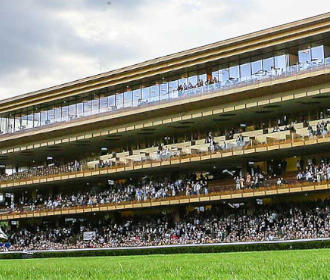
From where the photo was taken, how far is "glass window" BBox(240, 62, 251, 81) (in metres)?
46.5

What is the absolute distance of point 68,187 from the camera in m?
65.5

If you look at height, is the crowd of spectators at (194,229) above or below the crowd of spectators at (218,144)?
below

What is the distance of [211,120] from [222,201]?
6.44 meters

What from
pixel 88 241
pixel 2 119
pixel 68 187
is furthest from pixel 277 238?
pixel 2 119

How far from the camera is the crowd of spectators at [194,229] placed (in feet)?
135

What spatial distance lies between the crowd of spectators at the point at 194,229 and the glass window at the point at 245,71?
918cm

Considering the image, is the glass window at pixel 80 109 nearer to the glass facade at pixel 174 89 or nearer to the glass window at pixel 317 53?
the glass facade at pixel 174 89

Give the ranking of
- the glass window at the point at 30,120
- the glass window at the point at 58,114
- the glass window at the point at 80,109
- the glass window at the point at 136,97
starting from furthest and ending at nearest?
the glass window at the point at 30,120 → the glass window at the point at 58,114 → the glass window at the point at 80,109 → the glass window at the point at 136,97

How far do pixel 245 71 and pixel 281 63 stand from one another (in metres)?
3.24

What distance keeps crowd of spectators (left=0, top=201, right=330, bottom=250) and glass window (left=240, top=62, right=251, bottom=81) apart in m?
9.18

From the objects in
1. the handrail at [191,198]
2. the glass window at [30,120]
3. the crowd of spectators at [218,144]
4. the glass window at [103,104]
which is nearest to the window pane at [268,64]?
the crowd of spectators at [218,144]

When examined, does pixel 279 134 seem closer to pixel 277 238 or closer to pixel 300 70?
pixel 300 70

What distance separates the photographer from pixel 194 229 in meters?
47.7

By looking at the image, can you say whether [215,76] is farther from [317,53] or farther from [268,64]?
[317,53]
